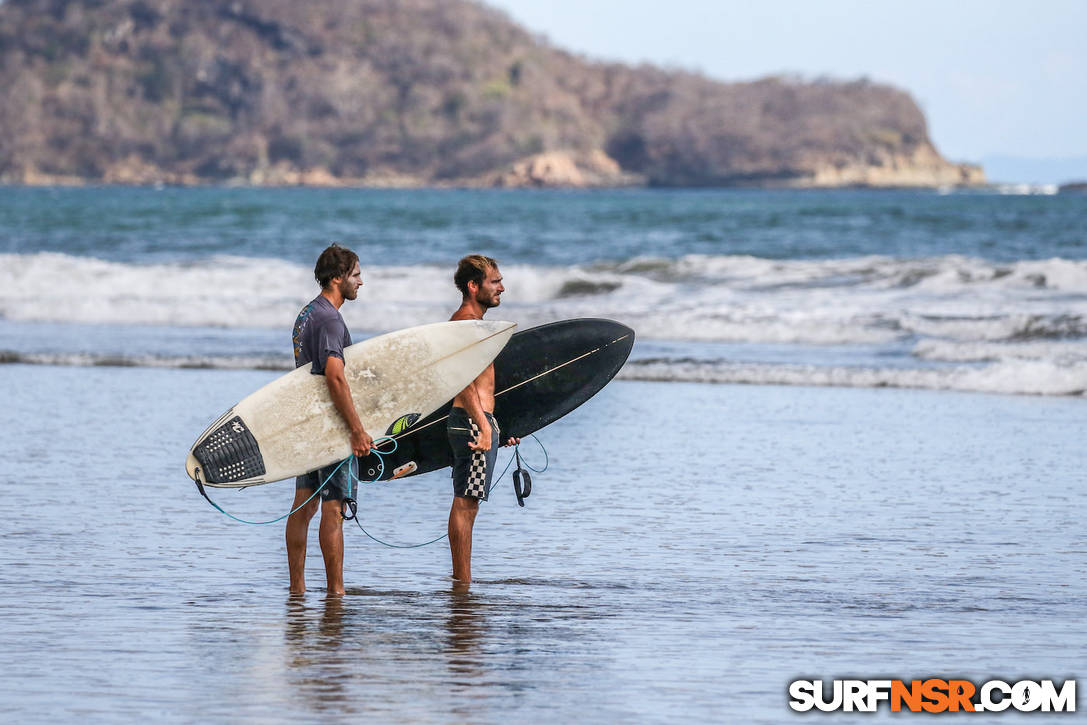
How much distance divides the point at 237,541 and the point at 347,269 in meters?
1.72

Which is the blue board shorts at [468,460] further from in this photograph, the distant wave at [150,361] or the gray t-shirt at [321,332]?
the distant wave at [150,361]

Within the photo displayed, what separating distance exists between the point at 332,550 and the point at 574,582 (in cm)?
96

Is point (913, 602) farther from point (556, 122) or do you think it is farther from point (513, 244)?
point (556, 122)

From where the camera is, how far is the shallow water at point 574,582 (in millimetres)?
4316

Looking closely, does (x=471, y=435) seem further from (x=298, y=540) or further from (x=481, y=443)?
(x=298, y=540)

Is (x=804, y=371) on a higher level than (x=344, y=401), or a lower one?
lower

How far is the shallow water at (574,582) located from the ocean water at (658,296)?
4213 mm

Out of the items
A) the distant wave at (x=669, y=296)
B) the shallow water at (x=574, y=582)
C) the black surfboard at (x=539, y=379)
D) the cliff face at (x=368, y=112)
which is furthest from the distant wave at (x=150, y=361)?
the cliff face at (x=368, y=112)

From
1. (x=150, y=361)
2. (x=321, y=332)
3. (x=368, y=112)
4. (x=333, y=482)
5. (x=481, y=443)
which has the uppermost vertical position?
(x=368, y=112)

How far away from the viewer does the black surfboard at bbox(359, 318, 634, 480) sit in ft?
20.3

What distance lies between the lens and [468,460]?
561 cm

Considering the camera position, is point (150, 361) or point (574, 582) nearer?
point (574, 582)

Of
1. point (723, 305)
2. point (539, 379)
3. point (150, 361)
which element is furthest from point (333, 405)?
point (723, 305)

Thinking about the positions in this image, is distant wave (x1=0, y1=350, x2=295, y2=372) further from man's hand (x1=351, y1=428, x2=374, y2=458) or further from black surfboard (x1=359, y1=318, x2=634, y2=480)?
man's hand (x1=351, y1=428, x2=374, y2=458)
